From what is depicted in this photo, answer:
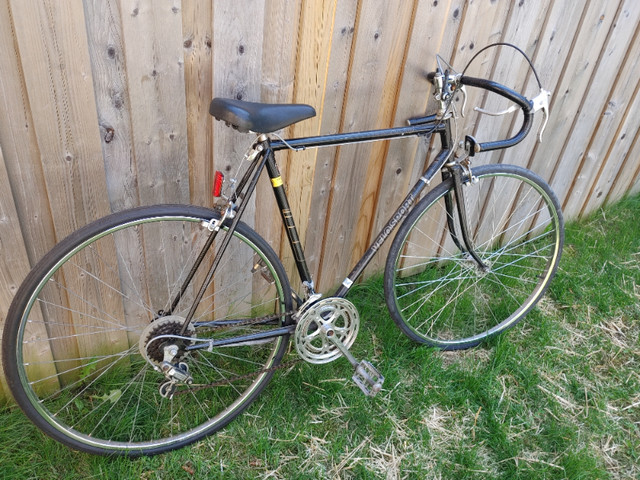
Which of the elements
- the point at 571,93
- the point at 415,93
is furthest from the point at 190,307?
the point at 571,93

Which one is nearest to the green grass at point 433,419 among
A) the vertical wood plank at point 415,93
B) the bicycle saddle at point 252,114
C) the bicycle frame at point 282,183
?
the bicycle frame at point 282,183

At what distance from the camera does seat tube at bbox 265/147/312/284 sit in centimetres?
195

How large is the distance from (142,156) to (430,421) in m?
1.75

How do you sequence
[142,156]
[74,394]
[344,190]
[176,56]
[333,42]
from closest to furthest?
[176,56] < [142,156] < [333,42] < [74,394] < [344,190]

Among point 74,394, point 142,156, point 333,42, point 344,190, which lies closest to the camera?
point 142,156

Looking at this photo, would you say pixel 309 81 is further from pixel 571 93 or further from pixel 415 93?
pixel 571 93

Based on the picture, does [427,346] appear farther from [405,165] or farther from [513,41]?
[513,41]

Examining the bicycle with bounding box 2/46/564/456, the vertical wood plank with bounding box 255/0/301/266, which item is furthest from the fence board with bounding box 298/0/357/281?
the bicycle with bounding box 2/46/564/456

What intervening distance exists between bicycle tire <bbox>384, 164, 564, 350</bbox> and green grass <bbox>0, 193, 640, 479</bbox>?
0.44ft

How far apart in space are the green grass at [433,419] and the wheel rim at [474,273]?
140mm

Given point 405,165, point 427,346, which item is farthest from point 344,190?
point 427,346

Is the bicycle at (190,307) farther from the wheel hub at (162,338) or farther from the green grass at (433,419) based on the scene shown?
the green grass at (433,419)

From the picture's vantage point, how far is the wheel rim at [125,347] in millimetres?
2182

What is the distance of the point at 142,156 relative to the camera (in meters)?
2.03
